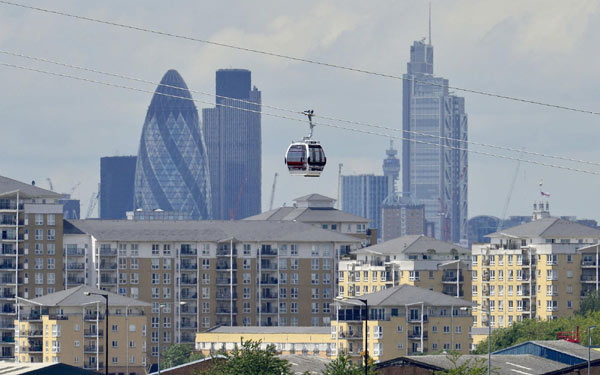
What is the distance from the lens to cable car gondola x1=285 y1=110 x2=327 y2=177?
131250mm

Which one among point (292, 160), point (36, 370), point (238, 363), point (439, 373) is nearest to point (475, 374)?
point (439, 373)

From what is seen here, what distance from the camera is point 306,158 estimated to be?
132m

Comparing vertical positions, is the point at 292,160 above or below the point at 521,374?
above

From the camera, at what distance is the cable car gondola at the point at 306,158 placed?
13125 cm

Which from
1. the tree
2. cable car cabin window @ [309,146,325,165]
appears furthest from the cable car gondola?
the tree

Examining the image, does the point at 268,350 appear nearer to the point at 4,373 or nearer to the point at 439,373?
the point at 439,373

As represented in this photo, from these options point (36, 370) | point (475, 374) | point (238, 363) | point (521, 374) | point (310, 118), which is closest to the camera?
point (310, 118)

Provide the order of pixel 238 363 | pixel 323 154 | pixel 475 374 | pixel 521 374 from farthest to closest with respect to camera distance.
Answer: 1. pixel 521 374
2. pixel 238 363
3. pixel 475 374
4. pixel 323 154

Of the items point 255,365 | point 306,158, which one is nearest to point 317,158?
point 306,158

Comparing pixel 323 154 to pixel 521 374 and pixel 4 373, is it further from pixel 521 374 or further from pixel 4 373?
pixel 521 374

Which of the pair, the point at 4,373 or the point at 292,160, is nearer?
the point at 292,160

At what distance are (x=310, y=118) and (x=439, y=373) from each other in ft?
213

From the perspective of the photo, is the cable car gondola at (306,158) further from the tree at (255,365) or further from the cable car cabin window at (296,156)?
the tree at (255,365)

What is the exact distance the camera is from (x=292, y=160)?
5207 inches
